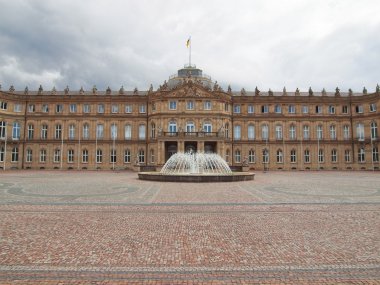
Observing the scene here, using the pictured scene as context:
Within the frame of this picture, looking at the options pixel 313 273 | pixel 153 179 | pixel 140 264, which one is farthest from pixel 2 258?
pixel 153 179

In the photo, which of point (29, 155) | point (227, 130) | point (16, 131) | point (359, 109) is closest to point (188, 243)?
point (227, 130)

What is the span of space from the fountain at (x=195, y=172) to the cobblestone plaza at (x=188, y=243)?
12988mm

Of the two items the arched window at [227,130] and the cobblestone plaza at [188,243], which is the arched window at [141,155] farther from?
the cobblestone plaza at [188,243]

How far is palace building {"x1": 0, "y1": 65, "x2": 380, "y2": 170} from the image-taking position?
6122 centimetres

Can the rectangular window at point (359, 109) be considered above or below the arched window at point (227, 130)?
above

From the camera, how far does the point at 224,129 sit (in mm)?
59562

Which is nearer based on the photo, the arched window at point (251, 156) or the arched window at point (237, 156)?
the arched window at point (251, 156)

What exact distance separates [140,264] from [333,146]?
64.2 m

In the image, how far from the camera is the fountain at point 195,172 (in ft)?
91.9

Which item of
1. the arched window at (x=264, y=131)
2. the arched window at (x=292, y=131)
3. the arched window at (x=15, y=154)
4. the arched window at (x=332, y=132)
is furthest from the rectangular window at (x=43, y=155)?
the arched window at (x=332, y=132)

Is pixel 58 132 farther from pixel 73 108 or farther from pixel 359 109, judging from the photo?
pixel 359 109

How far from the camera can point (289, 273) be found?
6.54 m

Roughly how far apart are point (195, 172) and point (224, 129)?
2300 cm

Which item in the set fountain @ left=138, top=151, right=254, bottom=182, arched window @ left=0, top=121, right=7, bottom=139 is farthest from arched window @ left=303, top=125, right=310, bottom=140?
arched window @ left=0, top=121, right=7, bottom=139
